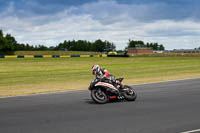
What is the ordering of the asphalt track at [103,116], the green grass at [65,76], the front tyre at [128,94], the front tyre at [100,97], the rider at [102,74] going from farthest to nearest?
the green grass at [65,76] → the front tyre at [128,94] → the front tyre at [100,97] → the rider at [102,74] → the asphalt track at [103,116]

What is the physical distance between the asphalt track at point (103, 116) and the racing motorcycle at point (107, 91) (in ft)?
0.92

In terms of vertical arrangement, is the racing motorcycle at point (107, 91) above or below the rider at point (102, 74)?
below

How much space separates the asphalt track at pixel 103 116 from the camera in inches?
301

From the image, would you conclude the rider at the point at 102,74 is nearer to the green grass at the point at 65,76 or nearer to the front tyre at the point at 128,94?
the front tyre at the point at 128,94

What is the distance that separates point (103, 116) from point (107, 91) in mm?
2533

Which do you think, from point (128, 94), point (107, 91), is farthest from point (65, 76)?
point (107, 91)

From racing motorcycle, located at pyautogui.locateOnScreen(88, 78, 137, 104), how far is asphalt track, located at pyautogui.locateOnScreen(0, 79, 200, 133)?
281mm

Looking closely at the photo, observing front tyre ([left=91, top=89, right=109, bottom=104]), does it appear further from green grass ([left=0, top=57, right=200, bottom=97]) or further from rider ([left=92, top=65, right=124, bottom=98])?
green grass ([left=0, top=57, right=200, bottom=97])

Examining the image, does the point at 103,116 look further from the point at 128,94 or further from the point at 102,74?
the point at 128,94

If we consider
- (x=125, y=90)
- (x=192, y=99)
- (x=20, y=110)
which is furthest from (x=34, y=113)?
(x=192, y=99)

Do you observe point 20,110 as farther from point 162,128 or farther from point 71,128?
point 162,128

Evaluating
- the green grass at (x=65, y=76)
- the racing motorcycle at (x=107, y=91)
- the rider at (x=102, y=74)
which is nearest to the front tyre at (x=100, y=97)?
the racing motorcycle at (x=107, y=91)

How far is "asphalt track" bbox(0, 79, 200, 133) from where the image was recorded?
7633 mm

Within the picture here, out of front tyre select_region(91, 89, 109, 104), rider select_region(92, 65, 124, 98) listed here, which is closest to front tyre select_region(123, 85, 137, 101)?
rider select_region(92, 65, 124, 98)
